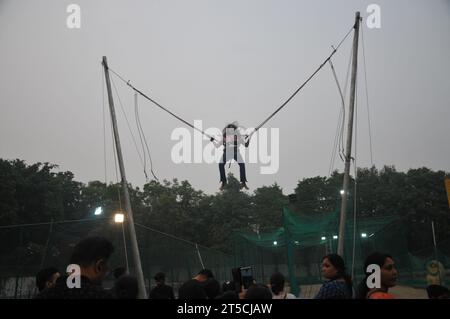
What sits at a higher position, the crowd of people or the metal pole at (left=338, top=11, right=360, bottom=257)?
the metal pole at (left=338, top=11, right=360, bottom=257)

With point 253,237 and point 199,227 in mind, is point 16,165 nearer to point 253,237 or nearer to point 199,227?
point 199,227

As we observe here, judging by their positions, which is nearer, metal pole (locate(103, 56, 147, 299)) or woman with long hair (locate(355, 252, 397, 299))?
woman with long hair (locate(355, 252, 397, 299))

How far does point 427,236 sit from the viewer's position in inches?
1419

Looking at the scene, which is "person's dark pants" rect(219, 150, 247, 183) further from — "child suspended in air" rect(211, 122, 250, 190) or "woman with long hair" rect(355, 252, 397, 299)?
"woman with long hair" rect(355, 252, 397, 299)

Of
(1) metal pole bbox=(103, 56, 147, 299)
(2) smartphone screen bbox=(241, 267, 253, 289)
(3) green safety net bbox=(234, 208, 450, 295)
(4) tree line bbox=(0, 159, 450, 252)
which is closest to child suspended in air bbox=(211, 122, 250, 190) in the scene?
(3) green safety net bbox=(234, 208, 450, 295)

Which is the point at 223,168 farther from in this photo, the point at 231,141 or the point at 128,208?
the point at 128,208

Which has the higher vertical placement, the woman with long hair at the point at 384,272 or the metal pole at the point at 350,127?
the metal pole at the point at 350,127

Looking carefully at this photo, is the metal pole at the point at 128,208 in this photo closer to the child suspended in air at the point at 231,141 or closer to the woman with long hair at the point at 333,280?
the child suspended in air at the point at 231,141

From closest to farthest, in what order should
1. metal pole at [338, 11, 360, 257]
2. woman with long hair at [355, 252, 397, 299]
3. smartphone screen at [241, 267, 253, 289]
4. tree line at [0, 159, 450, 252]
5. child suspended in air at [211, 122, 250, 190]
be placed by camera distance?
woman with long hair at [355, 252, 397, 299] → smartphone screen at [241, 267, 253, 289] → metal pole at [338, 11, 360, 257] → child suspended in air at [211, 122, 250, 190] → tree line at [0, 159, 450, 252]

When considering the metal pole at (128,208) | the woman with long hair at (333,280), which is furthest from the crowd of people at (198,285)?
the metal pole at (128,208)

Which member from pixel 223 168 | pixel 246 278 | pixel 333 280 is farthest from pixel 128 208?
pixel 333 280
